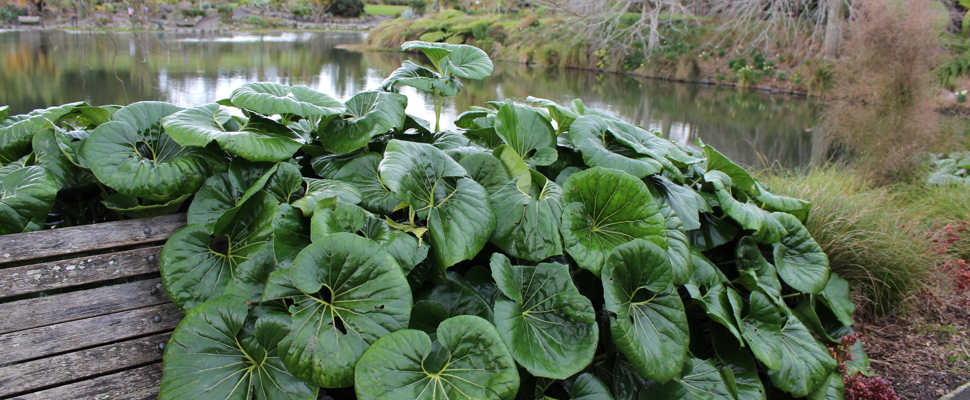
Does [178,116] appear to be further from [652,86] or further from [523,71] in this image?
[523,71]

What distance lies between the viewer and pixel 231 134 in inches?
50.9

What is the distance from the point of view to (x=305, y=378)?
3.35 feet

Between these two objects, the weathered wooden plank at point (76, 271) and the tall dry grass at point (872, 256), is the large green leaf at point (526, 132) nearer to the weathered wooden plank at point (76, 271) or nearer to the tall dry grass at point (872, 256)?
the weathered wooden plank at point (76, 271)

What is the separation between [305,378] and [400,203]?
0.47 m

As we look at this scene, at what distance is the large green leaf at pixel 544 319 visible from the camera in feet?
3.78

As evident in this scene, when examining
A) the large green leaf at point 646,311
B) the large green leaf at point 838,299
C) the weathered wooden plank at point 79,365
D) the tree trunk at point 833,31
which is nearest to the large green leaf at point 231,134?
the weathered wooden plank at point 79,365

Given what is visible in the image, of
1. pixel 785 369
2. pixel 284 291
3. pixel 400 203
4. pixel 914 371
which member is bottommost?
pixel 914 371

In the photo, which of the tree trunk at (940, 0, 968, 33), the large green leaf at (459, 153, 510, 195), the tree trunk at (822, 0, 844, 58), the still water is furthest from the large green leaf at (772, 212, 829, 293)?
the tree trunk at (940, 0, 968, 33)

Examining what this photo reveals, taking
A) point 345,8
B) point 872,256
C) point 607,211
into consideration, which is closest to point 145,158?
point 607,211

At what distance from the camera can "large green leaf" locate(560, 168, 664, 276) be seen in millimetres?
1360

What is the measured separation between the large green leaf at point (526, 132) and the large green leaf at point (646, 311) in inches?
16.5

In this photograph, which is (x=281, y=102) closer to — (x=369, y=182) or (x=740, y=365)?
(x=369, y=182)

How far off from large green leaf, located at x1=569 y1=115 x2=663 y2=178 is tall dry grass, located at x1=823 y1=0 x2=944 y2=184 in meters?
4.23

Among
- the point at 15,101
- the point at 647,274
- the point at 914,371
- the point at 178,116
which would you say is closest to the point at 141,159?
the point at 178,116
